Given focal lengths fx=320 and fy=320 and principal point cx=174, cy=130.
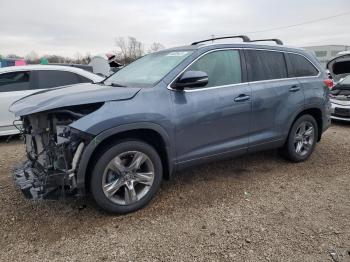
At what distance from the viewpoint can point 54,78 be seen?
6.96m

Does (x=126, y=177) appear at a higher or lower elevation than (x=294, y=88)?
lower

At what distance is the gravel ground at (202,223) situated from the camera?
2.81 m

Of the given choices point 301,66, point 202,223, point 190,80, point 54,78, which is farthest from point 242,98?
point 54,78

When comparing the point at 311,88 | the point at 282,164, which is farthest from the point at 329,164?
the point at 311,88

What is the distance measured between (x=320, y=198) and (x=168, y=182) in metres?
1.89

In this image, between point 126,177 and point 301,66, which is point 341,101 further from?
point 126,177

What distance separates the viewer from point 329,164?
5.05m

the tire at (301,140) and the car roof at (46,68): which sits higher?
the car roof at (46,68)

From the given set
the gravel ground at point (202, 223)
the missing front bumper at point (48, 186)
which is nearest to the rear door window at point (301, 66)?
the gravel ground at point (202, 223)

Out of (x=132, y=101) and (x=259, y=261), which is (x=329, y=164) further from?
(x=132, y=101)

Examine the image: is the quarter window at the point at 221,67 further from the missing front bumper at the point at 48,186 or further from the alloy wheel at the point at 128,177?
the missing front bumper at the point at 48,186

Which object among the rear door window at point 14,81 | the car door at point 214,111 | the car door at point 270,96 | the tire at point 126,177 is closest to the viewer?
the tire at point 126,177

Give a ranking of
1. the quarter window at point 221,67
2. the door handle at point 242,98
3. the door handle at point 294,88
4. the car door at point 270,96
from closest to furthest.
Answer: the quarter window at point 221,67
the door handle at point 242,98
the car door at point 270,96
the door handle at point 294,88

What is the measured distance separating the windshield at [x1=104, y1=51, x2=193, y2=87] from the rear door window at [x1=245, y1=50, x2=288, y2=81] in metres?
0.95
